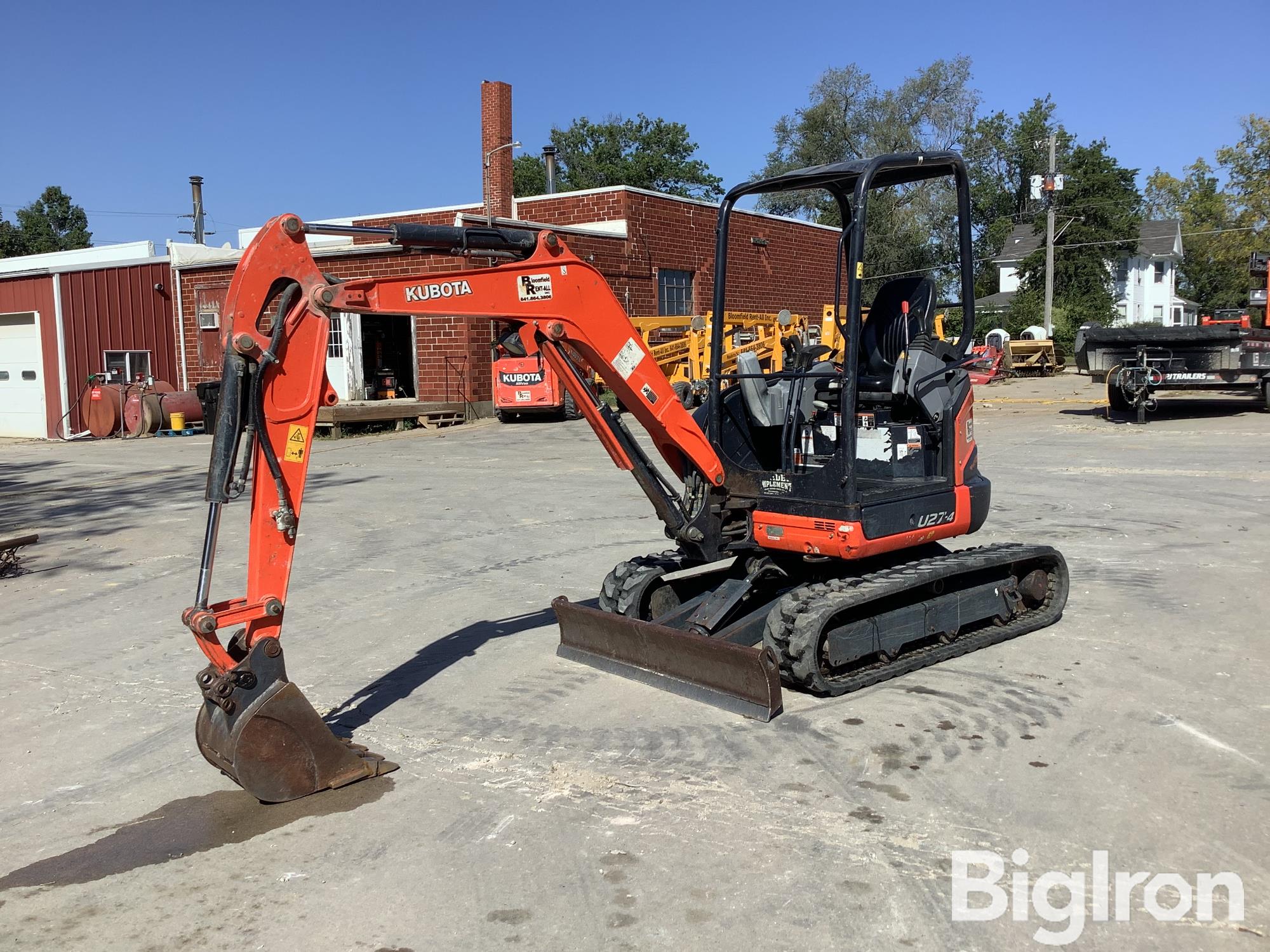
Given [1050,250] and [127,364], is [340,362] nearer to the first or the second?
[127,364]

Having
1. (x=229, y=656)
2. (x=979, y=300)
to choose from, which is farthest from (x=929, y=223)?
(x=229, y=656)

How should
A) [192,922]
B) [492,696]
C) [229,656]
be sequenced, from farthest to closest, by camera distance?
[492,696] < [229,656] < [192,922]

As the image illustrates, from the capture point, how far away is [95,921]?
12.8ft

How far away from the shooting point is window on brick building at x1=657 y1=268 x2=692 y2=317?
103 feet

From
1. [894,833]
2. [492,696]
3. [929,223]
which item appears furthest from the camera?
[929,223]

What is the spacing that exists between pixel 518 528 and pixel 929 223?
41.2m

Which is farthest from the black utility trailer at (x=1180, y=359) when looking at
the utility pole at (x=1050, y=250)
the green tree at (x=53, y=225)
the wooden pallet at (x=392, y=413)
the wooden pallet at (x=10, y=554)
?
the green tree at (x=53, y=225)

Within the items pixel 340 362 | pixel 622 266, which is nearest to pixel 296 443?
pixel 340 362

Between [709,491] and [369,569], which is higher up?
[709,491]

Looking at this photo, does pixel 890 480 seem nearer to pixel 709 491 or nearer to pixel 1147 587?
pixel 709 491

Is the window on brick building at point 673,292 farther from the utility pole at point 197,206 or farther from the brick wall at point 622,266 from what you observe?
the utility pole at point 197,206

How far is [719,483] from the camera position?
21.8ft

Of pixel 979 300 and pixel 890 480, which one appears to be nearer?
pixel 890 480

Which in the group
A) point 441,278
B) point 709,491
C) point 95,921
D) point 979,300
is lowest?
point 95,921
